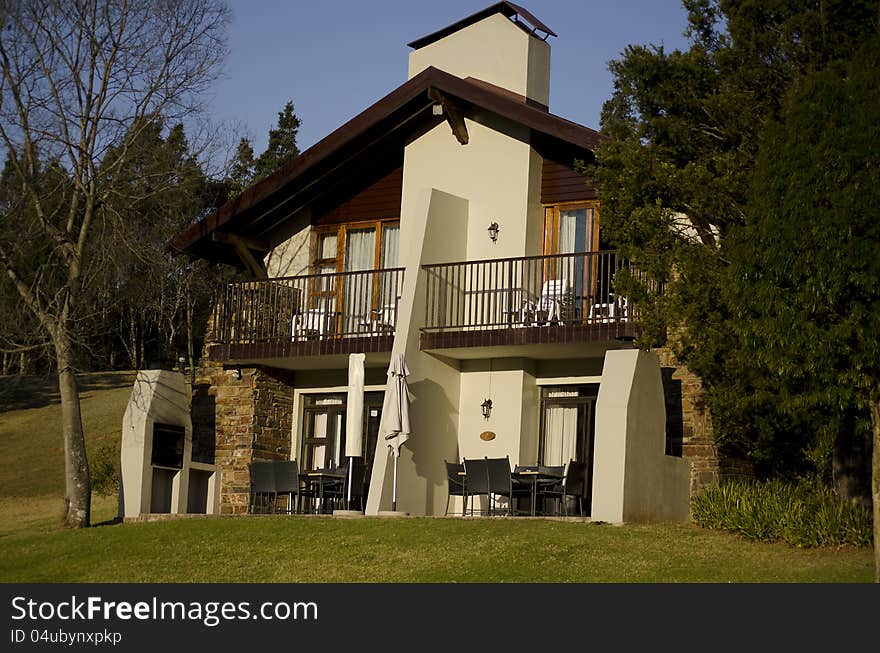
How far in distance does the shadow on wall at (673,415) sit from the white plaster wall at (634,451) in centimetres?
58

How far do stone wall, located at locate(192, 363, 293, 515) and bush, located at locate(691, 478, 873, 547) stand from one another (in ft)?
26.1

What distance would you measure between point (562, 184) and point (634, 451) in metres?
5.72

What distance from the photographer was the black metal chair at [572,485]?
1817 cm

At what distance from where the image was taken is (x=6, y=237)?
20.8m

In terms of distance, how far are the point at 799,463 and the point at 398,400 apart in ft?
19.4

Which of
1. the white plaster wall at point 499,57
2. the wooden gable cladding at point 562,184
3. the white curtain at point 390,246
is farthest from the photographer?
the white plaster wall at point 499,57

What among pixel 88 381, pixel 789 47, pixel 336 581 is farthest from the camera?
pixel 88 381

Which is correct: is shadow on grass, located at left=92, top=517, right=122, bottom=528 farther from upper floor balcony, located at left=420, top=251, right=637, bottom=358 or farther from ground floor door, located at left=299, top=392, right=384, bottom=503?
upper floor balcony, located at left=420, top=251, right=637, bottom=358

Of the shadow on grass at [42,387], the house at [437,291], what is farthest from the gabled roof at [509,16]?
the shadow on grass at [42,387]

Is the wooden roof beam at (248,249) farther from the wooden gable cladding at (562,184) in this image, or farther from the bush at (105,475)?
the bush at (105,475)

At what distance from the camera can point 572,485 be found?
18.4 m

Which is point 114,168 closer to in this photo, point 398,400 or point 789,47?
point 398,400

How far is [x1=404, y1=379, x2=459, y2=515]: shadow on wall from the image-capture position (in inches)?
782

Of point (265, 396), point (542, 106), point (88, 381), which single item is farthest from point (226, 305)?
point (88, 381)
